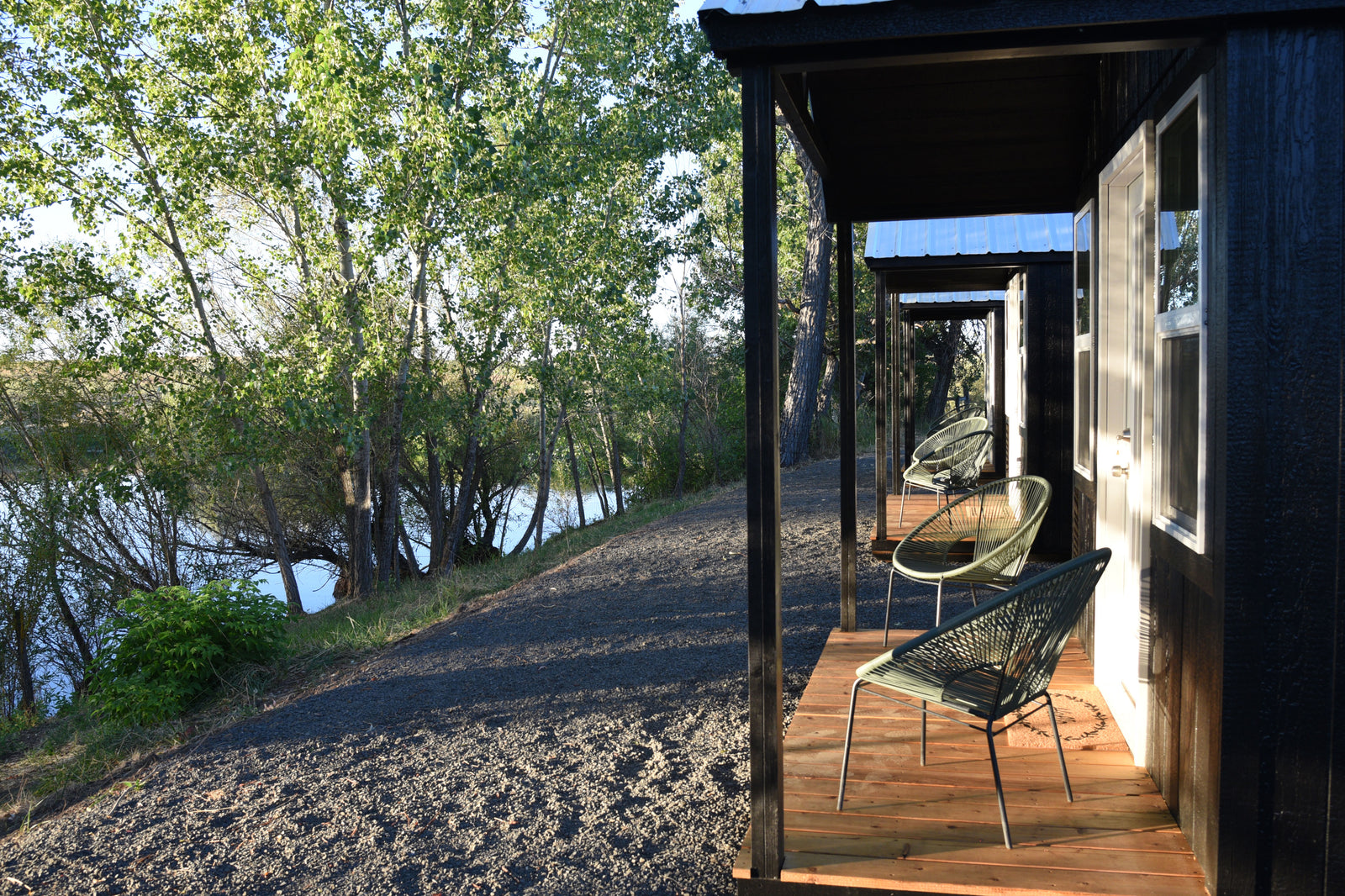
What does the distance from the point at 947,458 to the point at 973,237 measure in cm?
206

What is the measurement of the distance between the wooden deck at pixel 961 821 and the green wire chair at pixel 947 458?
4560mm

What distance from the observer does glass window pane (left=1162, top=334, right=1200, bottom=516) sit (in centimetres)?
253

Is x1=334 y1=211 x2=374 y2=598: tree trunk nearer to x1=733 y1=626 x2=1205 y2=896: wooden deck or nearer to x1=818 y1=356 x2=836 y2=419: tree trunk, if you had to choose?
x1=733 y1=626 x2=1205 y2=896: wooden deck

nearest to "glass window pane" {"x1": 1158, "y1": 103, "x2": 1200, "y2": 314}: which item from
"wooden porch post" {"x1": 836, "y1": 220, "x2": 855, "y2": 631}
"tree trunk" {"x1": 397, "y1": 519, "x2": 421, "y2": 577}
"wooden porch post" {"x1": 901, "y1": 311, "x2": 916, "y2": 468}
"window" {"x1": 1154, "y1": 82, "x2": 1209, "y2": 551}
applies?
"window" {"x1": 1154, "y1": 82, "x2": 1209, "y2": 551}

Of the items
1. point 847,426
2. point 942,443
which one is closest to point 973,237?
point 942,443

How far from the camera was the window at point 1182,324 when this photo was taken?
233cm

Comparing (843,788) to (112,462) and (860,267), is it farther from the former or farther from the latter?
(860,267)

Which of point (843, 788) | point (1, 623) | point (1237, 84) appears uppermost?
point (1237, 84)

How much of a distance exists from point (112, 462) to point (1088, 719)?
10.5 metres

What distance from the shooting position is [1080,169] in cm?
462

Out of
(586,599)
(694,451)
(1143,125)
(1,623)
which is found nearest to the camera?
(1143,125)

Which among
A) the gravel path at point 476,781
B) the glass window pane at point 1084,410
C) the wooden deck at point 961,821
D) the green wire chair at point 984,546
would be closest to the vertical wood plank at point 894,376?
the gravel path at point 476,781

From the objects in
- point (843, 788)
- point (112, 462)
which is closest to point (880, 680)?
point (843, 788)

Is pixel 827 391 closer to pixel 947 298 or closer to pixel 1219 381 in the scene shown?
pixel 947 298
